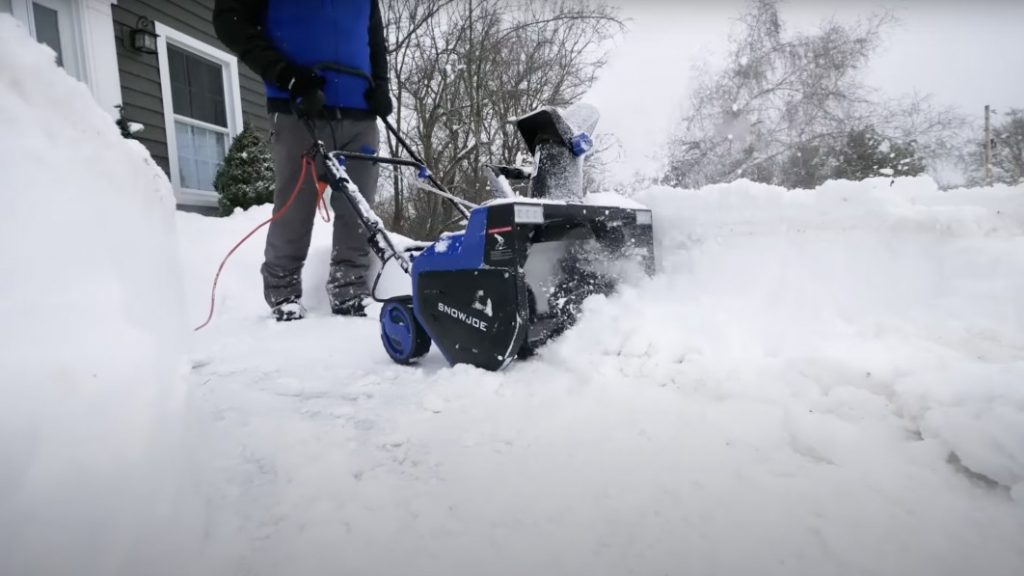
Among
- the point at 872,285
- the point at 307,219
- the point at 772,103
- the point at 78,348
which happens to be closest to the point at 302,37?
the point at 307,219

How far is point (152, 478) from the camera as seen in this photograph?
2.72 feet

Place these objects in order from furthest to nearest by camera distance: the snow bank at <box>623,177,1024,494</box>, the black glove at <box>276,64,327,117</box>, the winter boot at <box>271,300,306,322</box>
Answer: the winter boot at <box>271,300,306,322</box> → the black glove at <box>276,64,327,117</box> → the snow bank at <box>623,177,1024,494</box>

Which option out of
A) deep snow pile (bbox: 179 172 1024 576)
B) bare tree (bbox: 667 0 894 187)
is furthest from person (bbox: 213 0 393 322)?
bare tree (bbox: 667 0 894 187)

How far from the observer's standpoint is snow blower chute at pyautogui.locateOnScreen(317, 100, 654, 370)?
1.69 metres

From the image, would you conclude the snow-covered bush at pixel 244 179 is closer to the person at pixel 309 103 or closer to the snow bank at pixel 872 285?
the person at pixel 309 103

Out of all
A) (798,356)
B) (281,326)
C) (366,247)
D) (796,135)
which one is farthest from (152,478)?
(796,135)

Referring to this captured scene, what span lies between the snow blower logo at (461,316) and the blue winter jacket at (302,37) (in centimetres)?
160

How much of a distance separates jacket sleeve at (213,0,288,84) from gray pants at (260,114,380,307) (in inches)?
12.3

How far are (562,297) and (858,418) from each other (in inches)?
40.0

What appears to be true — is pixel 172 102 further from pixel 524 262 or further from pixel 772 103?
pixel 772 103

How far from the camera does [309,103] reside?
2.54 meters

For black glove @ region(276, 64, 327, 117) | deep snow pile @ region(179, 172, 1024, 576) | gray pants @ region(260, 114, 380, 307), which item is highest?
black glove @ region(276, 64, 327, 117)

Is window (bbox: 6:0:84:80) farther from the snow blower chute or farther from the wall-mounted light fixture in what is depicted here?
the snow blower chute

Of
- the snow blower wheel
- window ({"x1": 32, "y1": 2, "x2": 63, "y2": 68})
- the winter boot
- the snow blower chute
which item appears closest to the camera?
the snow blower chute
